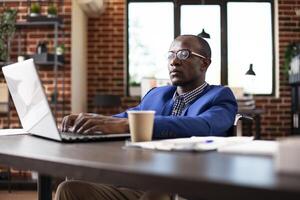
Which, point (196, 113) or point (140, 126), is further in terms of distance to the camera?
point (196, 113)

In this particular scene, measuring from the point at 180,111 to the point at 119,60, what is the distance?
483 centimetres

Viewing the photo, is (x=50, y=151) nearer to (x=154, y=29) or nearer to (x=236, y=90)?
(x=236, y=90)

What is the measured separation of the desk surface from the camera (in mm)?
575

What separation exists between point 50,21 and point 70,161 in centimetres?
402

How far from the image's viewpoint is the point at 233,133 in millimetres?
1609

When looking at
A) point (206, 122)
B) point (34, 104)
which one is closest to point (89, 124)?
point (34, 104)

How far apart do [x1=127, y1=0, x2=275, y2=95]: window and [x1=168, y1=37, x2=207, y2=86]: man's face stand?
15.9 ft

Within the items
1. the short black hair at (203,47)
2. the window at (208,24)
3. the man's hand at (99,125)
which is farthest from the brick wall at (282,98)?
the man's hand at (99,125)

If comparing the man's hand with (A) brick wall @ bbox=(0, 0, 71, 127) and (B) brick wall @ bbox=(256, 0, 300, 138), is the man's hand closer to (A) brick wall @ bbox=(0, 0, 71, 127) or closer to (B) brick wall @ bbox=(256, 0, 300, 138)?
(A) brick wall @ bbox=(0, 0, 71, 127)

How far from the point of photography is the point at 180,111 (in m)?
1.78

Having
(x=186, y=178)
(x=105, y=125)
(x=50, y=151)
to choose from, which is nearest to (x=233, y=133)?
(x=105, y=125)

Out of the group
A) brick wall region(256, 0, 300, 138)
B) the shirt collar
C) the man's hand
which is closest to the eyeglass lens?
the shirt collar

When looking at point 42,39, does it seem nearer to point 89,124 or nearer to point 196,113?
point 196,113

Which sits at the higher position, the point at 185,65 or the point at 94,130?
the point at 185,65
